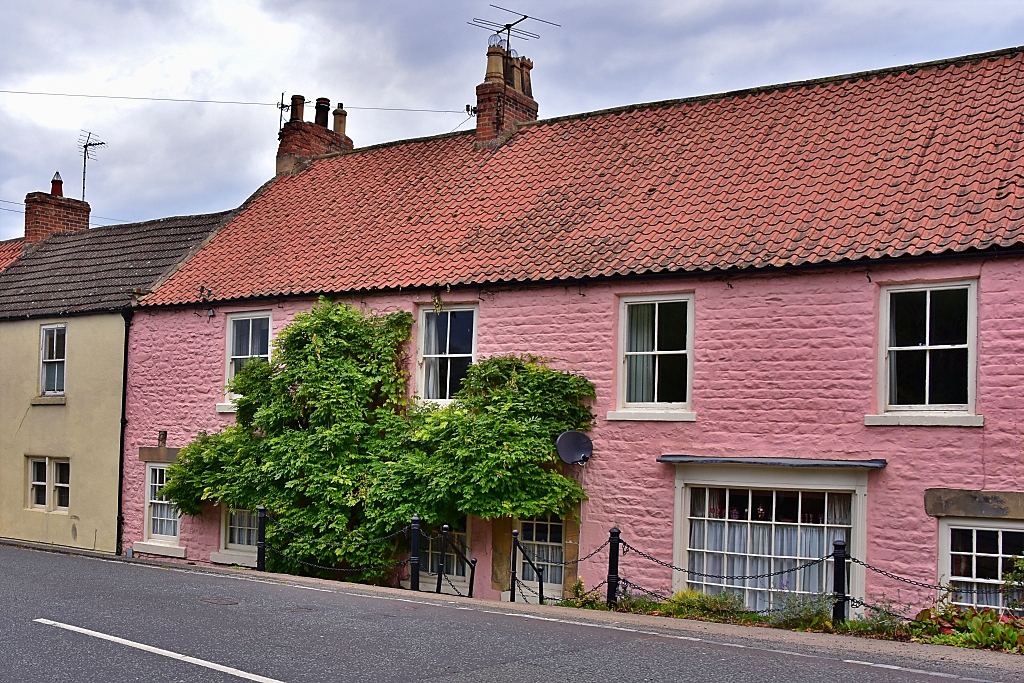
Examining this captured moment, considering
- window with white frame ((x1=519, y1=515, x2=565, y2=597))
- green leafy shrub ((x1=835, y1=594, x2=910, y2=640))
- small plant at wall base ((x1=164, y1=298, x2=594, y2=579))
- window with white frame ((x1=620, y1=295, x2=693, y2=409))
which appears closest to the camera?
green leafy shrub ((x1=835, y1=594, x2=910, y2=640))

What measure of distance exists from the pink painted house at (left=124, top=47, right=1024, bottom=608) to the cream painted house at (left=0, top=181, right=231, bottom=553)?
1.79 m

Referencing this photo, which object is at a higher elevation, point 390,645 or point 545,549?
point 545,549

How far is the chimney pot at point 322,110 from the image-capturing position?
23.9 metres

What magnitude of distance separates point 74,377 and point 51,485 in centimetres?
248

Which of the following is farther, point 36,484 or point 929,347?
point 36,484

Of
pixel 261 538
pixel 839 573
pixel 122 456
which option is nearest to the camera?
pixel 839 573

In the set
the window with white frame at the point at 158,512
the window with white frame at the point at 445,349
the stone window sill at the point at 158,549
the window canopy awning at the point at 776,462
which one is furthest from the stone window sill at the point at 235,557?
the window canopy awning at the point at 776,462

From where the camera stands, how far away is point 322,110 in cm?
2391

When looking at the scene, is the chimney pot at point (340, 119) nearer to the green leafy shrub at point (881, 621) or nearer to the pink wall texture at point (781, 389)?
the pink wall texture at point (781, 389)

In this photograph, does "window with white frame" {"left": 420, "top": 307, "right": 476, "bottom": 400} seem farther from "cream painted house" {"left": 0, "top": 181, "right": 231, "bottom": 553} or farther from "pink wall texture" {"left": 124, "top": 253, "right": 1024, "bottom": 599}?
"cream painted house" {"left": 0, "top": 181, "right": 231, "bottom": 553}

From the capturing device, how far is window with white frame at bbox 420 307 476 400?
16594mm

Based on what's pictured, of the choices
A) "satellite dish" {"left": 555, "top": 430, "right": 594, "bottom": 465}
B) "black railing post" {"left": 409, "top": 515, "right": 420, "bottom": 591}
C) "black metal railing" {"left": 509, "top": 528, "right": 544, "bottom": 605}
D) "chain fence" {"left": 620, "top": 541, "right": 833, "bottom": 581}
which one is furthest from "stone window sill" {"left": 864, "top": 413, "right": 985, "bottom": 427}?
"black railing post" {"left": 409, "top": 515, "right": 420, "bottom": 591}

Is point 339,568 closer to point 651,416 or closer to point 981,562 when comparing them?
point 651,416

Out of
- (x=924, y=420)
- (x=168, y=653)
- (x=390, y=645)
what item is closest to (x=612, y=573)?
(x=924, y=420)
